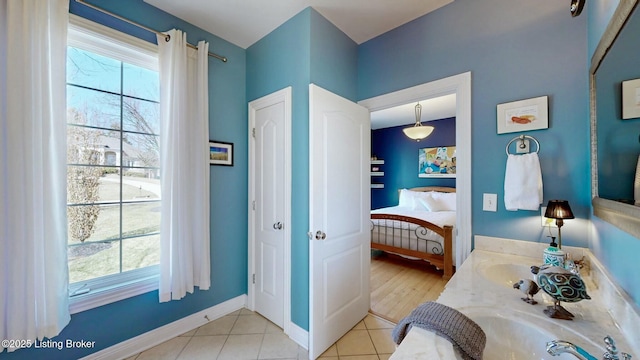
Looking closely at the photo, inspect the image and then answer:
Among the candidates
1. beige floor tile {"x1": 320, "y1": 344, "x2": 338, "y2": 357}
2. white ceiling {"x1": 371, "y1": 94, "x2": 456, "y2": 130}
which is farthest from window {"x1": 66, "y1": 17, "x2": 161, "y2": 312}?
white ceiling {"x1": 371, "y1": 94, "x2": 456, "y2": 130}

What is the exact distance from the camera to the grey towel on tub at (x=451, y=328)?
0.65m

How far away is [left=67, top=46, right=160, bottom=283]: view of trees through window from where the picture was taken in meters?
1.57

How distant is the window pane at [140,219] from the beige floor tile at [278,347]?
1.28 m

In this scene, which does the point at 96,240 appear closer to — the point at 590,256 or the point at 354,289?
the point at 354,289

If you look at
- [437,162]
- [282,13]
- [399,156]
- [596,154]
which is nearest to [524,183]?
[596,154]

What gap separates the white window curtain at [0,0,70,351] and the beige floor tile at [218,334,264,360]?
100 centimetres

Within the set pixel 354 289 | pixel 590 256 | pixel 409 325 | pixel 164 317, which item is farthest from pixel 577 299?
pixel 164 317

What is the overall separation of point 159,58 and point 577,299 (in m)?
2.68

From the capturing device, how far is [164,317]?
1882 mm

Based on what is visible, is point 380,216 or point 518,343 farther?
point 380,216

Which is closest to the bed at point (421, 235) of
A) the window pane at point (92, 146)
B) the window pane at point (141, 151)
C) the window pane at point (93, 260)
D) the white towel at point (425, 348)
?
the white towel at point (425, 348)

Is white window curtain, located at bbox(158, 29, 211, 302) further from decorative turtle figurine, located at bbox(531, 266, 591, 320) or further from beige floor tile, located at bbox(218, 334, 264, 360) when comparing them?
decorative turtle figurine, located at bbox(531, 266, 591, 320)

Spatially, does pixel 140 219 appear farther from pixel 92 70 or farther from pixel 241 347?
pixel 241 347

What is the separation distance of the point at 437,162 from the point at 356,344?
164 inches
